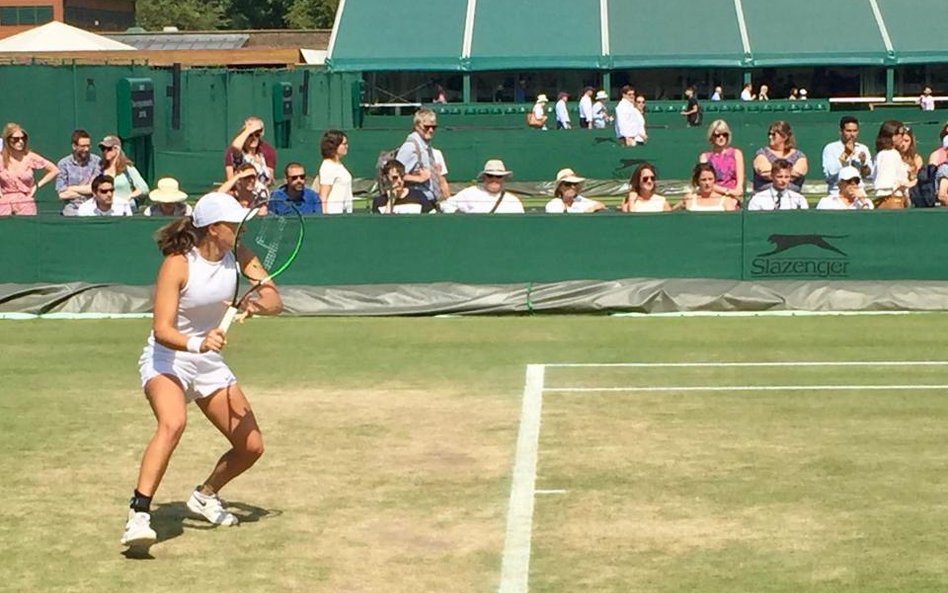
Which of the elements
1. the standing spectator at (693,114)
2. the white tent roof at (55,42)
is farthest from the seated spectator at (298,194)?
the white tent roof at (55,42)

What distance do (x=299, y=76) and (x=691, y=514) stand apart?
110 feet

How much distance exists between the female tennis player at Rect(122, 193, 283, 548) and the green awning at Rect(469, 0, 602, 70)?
37.4 m

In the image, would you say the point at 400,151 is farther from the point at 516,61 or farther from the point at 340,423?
the point at 516,61

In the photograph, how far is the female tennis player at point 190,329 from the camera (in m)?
8.81

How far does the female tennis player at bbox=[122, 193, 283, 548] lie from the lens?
28.9 ft

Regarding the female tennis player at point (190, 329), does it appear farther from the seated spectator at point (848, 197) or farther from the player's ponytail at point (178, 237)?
the seated spectator at point (848, 197)

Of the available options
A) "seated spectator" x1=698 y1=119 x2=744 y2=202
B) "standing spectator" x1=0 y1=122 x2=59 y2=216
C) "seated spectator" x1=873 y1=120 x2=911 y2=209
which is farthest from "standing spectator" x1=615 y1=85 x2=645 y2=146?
"standing spectator" x1=0 y1=122 x2=59 y2=216

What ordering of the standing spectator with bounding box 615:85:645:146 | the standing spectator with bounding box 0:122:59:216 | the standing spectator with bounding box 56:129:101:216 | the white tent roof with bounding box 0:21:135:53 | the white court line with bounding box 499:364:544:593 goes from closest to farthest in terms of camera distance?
1. the white court line with bounding box 499:364:544:593
2. the standing spectator with bounding box 0:122:59:216
3. the standing spectator with bounding box 56:129:101:216
4. the standing spectator with bounding box 615:85:645:146
5. the white tent roof with bounding box 0:21:135:53

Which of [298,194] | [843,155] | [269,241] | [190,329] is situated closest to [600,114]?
[843,155]

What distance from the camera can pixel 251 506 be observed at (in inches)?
399

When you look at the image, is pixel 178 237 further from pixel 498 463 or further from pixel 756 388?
pixel 756 388

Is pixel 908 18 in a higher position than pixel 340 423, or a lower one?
higher

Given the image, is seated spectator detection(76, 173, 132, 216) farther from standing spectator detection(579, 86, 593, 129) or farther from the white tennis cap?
standing spectator detection(579, 86, 593, 129)

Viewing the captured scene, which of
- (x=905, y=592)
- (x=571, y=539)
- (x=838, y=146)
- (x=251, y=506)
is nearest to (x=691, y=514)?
(x=571, y=539)
